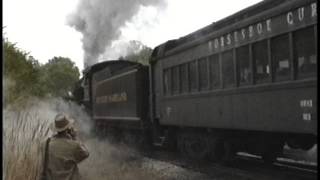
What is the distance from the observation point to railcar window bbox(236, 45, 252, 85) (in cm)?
1034

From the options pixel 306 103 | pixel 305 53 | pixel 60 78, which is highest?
pixel 60 78

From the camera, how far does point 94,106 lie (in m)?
24.7

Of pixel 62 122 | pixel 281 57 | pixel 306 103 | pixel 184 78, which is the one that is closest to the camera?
pixel 62 122

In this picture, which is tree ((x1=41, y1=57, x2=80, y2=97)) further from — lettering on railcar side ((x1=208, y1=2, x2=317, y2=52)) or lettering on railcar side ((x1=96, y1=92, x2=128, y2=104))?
lettering on railcar side ((x1=208, y1=2, x2=317, y2=52))

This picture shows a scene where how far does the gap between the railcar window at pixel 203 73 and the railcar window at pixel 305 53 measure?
132 inches

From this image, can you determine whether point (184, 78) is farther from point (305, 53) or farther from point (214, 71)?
point (305, 53)

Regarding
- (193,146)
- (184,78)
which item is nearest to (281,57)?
(184,78)

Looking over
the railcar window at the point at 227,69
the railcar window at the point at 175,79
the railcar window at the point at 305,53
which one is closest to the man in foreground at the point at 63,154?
the railcar window at the point at 305,53

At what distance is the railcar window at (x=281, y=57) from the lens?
9.06 m

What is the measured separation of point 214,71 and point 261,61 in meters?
1.95

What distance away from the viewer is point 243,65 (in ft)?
34.6

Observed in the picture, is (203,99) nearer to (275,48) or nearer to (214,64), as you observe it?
(214,64)

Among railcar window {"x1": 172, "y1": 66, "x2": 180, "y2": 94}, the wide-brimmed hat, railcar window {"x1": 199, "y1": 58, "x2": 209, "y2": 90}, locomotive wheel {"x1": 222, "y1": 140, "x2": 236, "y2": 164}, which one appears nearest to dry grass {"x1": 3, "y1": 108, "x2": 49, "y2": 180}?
the wide-brimmed hat

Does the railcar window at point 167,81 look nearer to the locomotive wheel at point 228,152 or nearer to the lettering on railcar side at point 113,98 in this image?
the locomotive wheel at point 228,152
